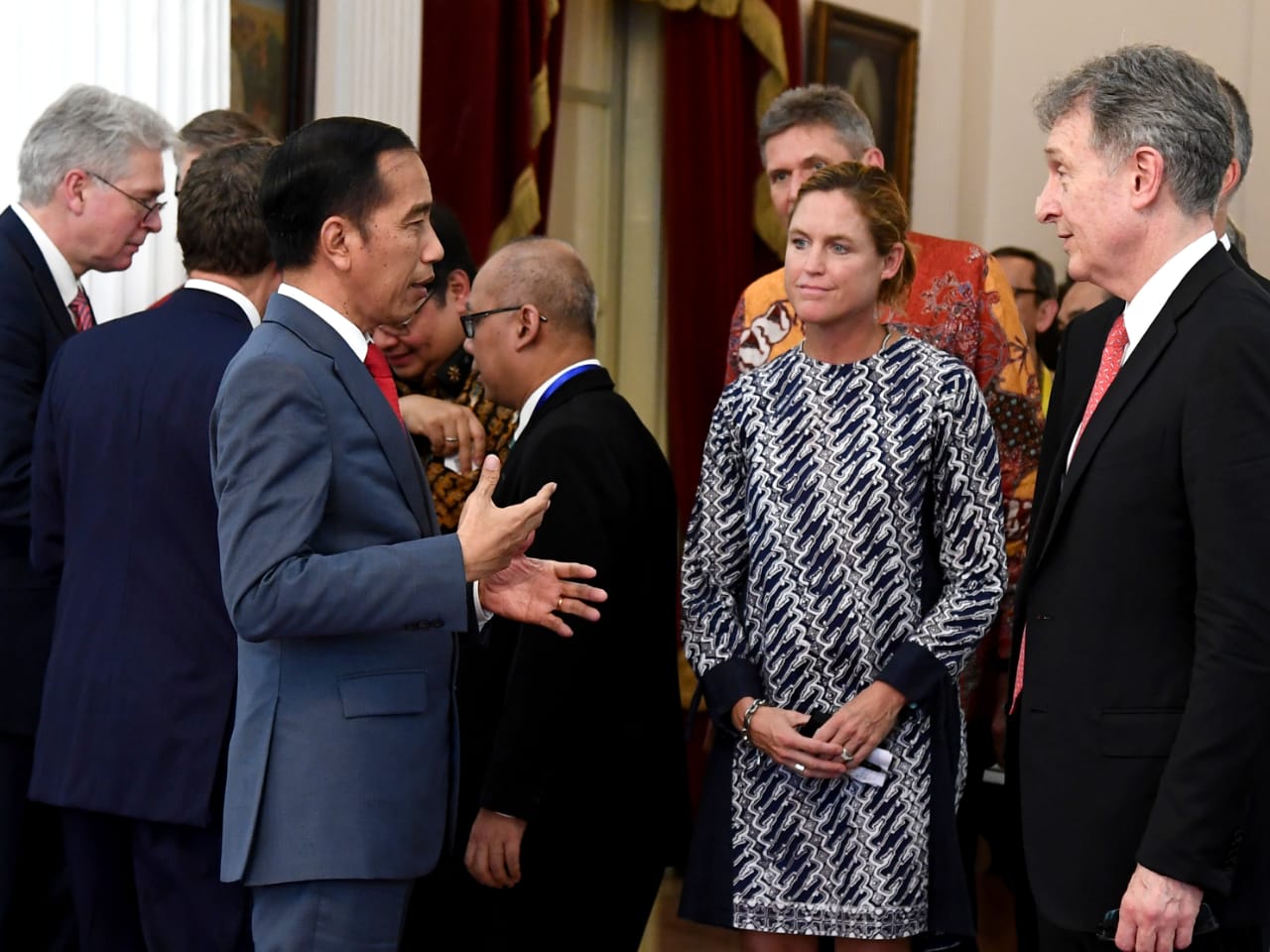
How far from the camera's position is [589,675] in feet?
10.1

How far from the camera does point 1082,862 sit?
2.18 meters

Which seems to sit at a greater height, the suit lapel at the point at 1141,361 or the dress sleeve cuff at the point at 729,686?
the suit lapel at the point at 1141,361

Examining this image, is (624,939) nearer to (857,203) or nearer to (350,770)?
(350,770)

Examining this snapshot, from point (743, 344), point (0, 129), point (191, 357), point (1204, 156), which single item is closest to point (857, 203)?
point (743, 344)

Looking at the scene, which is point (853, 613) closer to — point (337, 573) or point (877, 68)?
point (337, 573)

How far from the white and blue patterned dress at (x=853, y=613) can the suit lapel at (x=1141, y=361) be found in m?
0.70

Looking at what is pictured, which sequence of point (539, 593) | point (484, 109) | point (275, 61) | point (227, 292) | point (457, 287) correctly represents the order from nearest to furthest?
point (539, 593) → point (227, 292) → point (457, 287) → point (275, 61) → point (484, 109)

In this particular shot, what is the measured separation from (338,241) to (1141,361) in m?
1.13

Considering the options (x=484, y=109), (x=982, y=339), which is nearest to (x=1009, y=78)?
(x=484, y=109)

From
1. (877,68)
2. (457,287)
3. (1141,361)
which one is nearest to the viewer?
(1141,361)

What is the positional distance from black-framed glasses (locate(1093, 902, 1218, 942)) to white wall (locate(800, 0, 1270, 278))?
6030 mm

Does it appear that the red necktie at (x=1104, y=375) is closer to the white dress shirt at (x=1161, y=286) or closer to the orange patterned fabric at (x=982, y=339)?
the white dress shirt at (x=1161, y=286)

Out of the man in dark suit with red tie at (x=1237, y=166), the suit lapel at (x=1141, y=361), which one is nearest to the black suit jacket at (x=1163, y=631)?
the suit lapel at (x=1141, y=361)

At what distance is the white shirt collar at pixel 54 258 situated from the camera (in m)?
3.21
